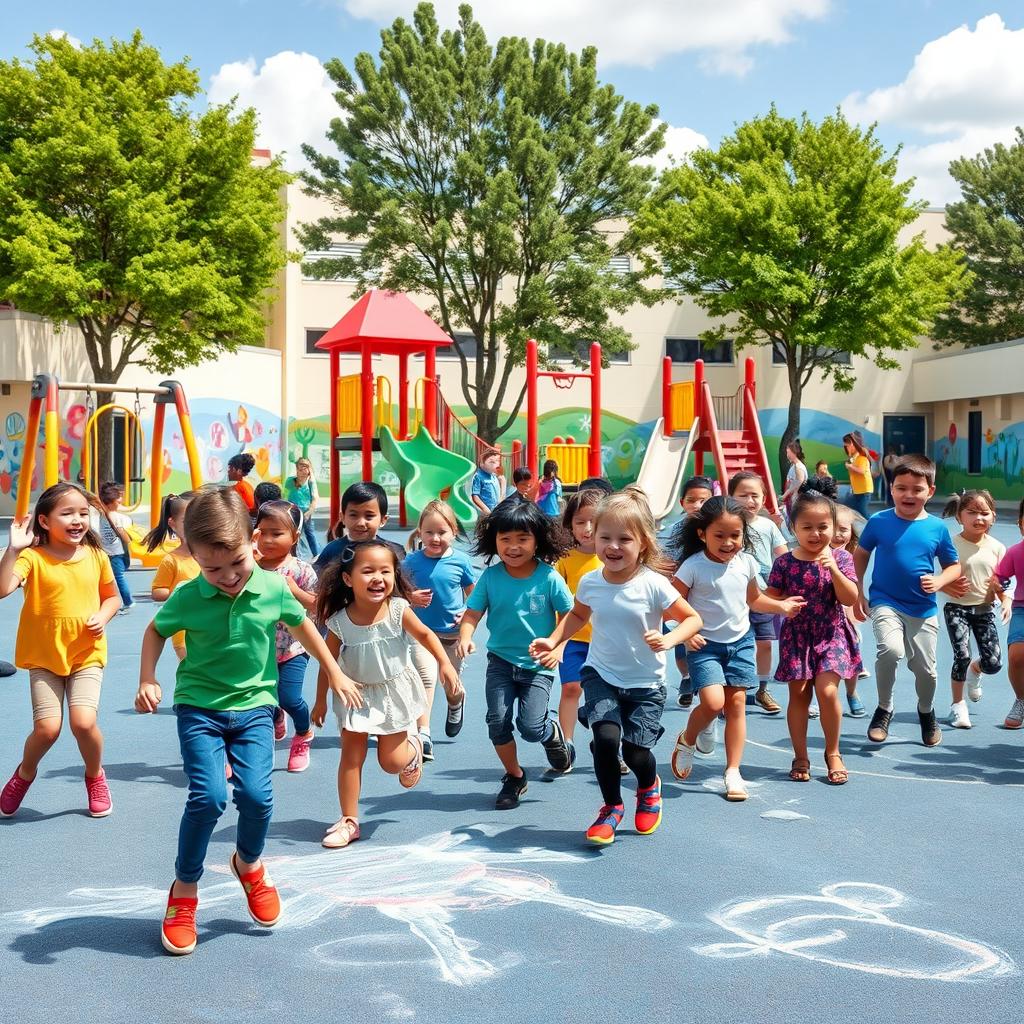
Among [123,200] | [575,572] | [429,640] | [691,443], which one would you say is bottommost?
[429,640]

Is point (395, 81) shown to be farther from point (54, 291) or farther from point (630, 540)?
point (630, 540)

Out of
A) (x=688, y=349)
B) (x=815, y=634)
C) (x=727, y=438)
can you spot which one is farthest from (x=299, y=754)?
(x=688, y=349)

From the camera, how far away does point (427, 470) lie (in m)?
20.3

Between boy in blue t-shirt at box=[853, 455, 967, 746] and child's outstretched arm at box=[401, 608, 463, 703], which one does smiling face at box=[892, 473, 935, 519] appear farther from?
child's outstretched arm at box=[401, 608, 463, 703]

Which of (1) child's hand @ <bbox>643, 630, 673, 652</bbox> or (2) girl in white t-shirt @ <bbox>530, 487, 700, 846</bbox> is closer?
(1) child's hand @ <bbox>643, 630, 673, 652</bbox>

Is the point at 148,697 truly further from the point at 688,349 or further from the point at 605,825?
the point at 688,349

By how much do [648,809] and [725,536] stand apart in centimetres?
142

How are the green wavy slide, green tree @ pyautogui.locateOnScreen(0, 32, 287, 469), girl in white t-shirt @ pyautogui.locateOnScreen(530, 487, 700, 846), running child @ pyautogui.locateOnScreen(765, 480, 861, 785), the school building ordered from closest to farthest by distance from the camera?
girl in white t-shirt @ pyautogui.locateOnScreen(530, 487, 700, 846) → running child @ pyautogui.locateOnScreen(765, 480, 861, 785) → the green wavy slide → green tree @ pyautogui.locateOnScreen(0, 32, 287, 469) → the school building

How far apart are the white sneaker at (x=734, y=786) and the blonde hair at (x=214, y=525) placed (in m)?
2.64

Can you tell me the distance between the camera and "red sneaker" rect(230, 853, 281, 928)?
148 inches

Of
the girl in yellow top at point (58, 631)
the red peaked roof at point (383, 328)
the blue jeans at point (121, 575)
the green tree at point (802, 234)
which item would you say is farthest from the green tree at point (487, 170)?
the girl in yellow top at point (58, 631)

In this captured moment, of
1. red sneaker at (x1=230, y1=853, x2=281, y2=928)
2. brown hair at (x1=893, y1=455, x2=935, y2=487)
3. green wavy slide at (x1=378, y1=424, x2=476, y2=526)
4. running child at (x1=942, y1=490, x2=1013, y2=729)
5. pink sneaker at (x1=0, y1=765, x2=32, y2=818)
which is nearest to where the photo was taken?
red sneaker at (x1=230, y1=853, x2=281, y2=928)

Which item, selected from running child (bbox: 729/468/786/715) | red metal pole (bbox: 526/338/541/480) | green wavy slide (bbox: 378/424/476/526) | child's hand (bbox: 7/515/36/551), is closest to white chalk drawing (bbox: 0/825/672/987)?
child's hand (bbox: 7/515/36/551)

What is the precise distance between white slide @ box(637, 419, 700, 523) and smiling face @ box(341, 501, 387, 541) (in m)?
14.6
